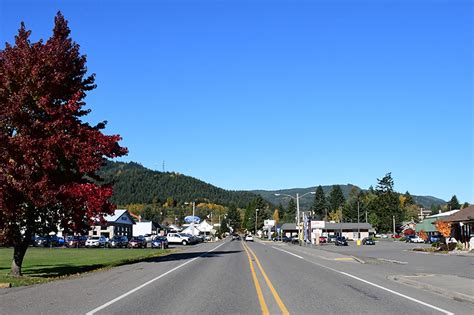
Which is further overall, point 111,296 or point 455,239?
point 455,239

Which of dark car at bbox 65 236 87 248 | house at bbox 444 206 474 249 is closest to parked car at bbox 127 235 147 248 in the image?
dark car at bbox 65 236 87 248

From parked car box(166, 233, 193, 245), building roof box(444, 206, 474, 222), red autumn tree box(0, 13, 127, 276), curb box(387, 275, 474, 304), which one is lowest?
parked car box(166, 233, 193, 245)

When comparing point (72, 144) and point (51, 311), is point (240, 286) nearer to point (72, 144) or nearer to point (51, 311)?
point (51, 311)

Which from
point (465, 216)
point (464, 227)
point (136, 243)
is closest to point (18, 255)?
point (136, 243)

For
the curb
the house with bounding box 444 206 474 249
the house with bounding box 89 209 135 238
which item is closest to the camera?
the curb

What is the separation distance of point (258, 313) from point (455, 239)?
48.0 m

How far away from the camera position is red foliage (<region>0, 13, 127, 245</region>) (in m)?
20.5

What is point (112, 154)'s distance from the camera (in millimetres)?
25594

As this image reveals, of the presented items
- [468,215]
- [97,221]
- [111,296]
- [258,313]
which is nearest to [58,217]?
[97,221]

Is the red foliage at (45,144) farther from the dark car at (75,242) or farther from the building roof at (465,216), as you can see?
the dark car at (75,242)

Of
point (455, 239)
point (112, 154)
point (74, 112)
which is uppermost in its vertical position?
point (74, 112)

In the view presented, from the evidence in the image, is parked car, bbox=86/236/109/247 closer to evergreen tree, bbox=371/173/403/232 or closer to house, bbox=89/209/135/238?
house, bbox=89/209/135/238

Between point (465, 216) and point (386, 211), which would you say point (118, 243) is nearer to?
point (465, 216)

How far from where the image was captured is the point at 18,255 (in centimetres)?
2152
